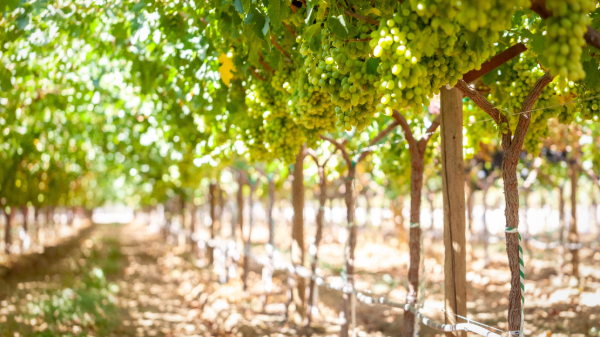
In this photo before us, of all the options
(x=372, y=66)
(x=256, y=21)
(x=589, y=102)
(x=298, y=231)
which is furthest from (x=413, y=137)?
(x=298, y=231)

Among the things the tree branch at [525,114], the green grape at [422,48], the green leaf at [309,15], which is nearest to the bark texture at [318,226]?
the tree branch at [525,114]

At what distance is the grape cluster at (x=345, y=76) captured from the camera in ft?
7.09

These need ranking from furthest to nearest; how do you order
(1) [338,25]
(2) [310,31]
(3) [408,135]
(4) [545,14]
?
(3) [408,135]
(2) [310,31]
(1) [338,25]
(4) [545,14]

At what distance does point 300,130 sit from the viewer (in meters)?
3.45

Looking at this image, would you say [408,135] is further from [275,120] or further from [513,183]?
[513,183]

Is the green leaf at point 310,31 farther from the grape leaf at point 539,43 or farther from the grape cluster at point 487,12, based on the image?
the grape leaf at point 539,43

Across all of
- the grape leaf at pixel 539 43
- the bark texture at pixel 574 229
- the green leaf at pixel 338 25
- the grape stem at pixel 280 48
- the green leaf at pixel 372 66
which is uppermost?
the grape stem at pixel 280 48

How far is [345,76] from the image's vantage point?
2322mm

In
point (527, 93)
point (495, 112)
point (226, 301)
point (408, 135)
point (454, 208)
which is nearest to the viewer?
point (495, 112)

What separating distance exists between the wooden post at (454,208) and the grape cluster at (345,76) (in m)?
0.96

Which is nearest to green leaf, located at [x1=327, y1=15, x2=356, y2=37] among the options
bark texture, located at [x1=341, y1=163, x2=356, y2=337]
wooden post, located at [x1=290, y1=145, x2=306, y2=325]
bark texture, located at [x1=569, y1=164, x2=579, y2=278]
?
bark texture, located at [x1=341, y1=163, x2=356, y2=337]

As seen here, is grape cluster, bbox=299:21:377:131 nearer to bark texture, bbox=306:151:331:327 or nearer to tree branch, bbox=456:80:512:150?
tree branch, bbox=456:80:512:150

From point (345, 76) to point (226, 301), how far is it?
21.9 ft

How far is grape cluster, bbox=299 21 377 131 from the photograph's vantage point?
Result: 7.09 ft
